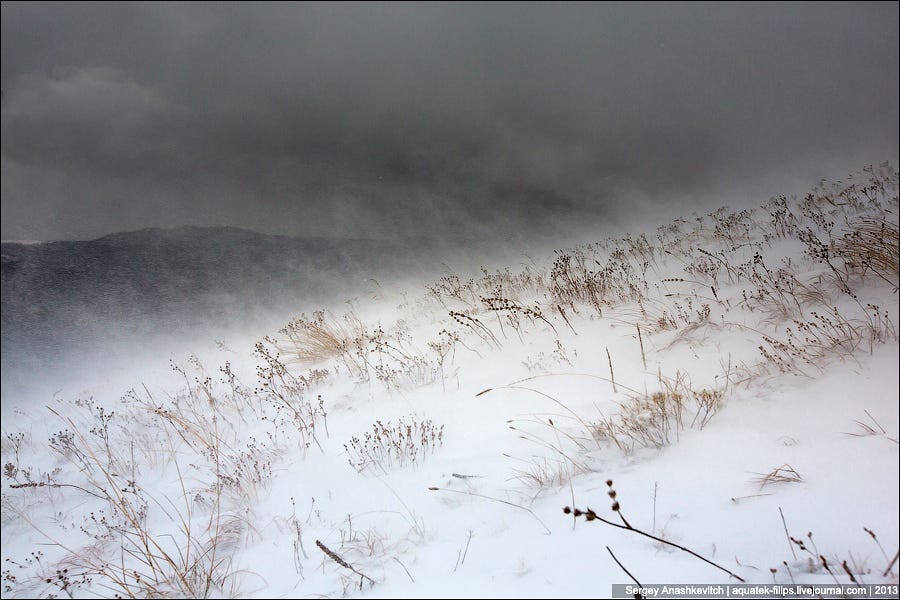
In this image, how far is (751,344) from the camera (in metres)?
3.04

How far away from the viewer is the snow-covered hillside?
5.60 feet

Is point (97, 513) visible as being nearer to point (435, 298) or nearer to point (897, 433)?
point (435, 298)

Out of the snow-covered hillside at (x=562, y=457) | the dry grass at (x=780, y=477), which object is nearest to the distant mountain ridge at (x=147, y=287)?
the snow-covered hillside at (x=562, y=457)

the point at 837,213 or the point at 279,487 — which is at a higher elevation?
the point at 837,213

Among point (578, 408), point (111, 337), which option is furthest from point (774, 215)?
point (111, 337)

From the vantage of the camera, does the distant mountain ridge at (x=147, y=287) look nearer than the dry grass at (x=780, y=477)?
No

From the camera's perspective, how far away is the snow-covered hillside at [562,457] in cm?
171

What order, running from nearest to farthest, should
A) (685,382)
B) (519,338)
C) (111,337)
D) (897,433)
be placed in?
1. (897,433)
2. (685,382)
3. (519,338)
4. (111,337)

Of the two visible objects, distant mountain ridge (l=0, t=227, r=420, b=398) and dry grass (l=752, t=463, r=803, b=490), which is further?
distant mountain ridge (l=0, t=227, r=420, b=398)

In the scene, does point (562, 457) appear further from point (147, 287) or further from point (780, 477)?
point (147, 287)

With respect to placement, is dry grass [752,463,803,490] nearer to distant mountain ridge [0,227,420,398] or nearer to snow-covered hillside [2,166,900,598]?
snow-covered hillside [2,166,900,598]

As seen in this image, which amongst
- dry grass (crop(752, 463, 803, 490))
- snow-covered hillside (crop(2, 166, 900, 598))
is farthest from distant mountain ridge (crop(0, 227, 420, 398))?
dry grass (crop(752, 463, 803, 490))

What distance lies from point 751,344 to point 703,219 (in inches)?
221

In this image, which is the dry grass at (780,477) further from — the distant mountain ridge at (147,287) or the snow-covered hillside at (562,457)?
the distant mountain ridge at (147,287)
